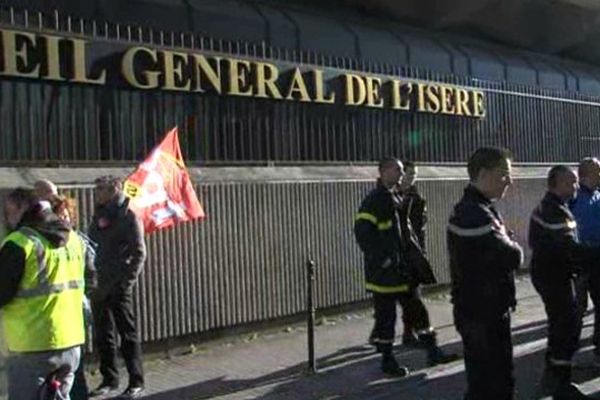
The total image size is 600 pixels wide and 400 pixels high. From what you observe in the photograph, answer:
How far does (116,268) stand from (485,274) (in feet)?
11.5

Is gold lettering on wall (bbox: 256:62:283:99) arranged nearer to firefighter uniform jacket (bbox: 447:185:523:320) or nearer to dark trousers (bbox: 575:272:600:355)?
dark trousers (bbox: 575:272:600:355)

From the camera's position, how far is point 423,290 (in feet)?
42.4

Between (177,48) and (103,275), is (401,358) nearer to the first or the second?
(103,275)

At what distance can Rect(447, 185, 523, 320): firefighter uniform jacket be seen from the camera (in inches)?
207

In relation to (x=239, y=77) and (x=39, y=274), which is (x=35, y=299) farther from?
(x=239, y=77)

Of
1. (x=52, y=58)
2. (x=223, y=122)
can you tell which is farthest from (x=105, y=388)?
(x=223, y=122)

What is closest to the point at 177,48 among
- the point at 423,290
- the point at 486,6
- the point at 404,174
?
the point at 404,174

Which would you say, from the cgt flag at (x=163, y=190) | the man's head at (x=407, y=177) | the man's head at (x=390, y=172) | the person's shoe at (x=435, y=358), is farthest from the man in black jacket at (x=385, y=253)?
the cgt flag at (x=163, y=190)

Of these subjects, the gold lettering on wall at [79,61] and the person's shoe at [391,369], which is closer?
the person's shoe at [391,369]

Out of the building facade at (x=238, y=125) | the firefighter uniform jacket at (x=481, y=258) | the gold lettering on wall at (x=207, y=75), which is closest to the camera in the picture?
the firefighter uniform jacket at (x=481, y=258)

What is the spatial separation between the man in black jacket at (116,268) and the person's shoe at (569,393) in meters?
3.36

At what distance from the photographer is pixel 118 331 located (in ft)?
25.7

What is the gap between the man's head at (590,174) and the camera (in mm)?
8438

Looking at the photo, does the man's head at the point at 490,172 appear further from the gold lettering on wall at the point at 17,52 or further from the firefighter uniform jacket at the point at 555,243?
the gold lettering on wall at the point at 17,52
